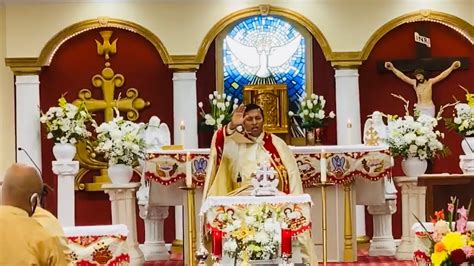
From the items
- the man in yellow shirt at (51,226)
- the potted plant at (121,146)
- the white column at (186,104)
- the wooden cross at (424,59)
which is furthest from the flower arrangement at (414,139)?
the man in yellow shirt at (51,226)

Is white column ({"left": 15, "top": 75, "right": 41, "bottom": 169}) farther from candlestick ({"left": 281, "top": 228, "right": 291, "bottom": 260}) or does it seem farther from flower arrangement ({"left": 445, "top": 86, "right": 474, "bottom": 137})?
candlestick ({"left": 281, "top": 228, "right": 291, "bottom": 260})

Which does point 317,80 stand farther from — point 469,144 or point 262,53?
point 469,144

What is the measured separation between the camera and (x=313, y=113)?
1359cm

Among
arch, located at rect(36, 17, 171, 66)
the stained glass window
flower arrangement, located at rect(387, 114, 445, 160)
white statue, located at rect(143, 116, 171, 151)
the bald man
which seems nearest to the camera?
the bald man

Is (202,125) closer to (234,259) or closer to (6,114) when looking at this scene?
(6,114)

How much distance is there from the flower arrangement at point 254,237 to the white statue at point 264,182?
0.51m

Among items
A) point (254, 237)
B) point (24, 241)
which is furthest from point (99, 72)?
point (24, 241)

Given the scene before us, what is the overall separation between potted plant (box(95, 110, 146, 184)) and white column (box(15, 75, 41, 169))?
2.42 meters

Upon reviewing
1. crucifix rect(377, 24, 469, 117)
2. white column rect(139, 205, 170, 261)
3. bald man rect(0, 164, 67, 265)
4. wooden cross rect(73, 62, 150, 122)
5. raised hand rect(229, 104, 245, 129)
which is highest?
crucifix rect(377, 24, 469, 117)

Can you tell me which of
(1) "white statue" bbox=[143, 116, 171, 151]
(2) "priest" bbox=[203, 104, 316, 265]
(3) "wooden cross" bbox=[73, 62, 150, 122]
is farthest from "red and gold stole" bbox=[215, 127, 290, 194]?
(3) "wooden cross" bbox=[73, 62, 150, 122]

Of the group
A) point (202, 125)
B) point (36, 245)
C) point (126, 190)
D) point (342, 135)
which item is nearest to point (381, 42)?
point (342, 135)

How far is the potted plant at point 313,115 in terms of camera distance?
13578 millimetres

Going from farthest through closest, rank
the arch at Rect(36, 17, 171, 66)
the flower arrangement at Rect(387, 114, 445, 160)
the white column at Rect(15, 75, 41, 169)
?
1. the arch at Rect(36, 17, 171, 66)
2. the white column at Rect(15, 75, 41, 169)
3. the flower arrangement at Rect(387, 114, 445, 160)

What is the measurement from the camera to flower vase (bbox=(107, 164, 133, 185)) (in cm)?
1155
